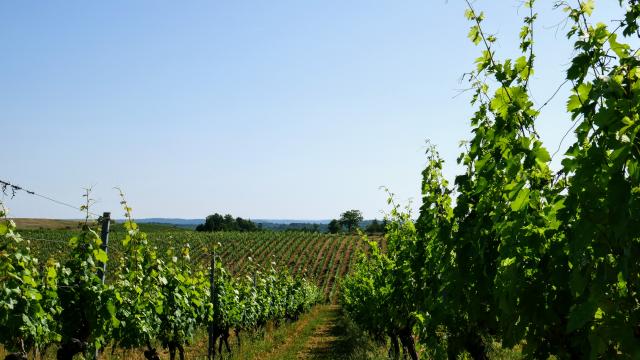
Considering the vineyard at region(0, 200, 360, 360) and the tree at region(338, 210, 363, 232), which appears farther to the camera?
the tree at region(338, 210, 363, 232)

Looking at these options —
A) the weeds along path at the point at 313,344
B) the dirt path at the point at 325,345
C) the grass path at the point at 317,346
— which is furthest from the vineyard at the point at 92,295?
the dirt path at the point at 325,345

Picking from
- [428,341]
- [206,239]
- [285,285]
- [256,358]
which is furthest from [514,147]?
[206,239]

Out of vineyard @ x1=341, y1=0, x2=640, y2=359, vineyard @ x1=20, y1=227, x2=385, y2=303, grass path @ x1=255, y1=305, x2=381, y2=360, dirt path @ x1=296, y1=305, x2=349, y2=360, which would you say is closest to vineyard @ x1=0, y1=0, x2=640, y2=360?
vineyard @ x1=341, y1=0, x2=640, y2=359

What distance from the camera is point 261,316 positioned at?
2064 cm

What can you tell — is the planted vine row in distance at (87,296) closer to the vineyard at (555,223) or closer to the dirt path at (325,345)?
the vineyard at (555,223)

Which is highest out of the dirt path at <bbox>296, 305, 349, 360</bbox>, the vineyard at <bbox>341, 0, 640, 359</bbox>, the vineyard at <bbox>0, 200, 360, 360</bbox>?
the vineyard at <bbox>341, 0, 640, 359</bbox>

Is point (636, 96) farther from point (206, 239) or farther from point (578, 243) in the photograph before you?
point (206, 239)

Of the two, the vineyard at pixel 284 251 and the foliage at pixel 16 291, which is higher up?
the foliage at pixel 16 291

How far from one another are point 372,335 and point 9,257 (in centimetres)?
1550

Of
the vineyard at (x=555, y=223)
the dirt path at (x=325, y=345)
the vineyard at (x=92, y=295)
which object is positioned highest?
the vineyard at (x=555, y=223)

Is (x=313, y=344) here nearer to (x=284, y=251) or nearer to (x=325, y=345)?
(x=325, y=345)

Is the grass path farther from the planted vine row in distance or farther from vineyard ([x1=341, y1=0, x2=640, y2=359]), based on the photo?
vineyard ([x1=341, y1=0, x2=640, y2=359])

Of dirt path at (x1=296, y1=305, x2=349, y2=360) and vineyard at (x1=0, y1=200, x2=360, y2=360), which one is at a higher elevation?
vineyard at (x1=0, y1=200, x2=360, y2=360)

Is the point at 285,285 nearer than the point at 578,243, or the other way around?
the point at 578,243
